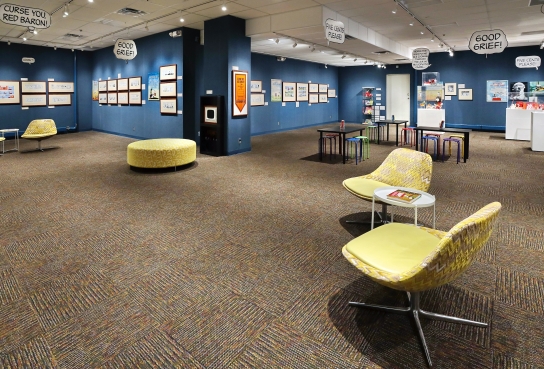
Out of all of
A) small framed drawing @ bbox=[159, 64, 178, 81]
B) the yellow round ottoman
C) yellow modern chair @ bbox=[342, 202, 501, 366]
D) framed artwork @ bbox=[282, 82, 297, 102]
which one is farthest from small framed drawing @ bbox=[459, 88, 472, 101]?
yellow modern chair @ bbox=[342, 202, 501, 366]

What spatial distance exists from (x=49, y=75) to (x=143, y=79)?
4.96 m

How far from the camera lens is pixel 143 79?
12.1m

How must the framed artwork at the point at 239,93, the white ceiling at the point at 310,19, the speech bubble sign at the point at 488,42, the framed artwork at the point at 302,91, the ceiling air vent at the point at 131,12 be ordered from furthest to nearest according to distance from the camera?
the framed artwork at the point at 302,91 < the framed artwork at the point at 239,93 < the ceiling air vent at the point at 131,12 < the speech bubble sign at the point at 488,42 < the white ceiling at the point at 310,19

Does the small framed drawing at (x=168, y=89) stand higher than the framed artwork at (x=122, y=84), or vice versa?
the framed artwork at (x=122, y=84)

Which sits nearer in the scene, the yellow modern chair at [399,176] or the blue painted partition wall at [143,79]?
the yellow modern chair at [399,176]

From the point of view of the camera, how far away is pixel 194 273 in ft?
10.2

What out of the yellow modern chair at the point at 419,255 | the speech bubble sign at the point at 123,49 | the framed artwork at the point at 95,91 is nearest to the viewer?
the yellow modern chair at the point at 419,255

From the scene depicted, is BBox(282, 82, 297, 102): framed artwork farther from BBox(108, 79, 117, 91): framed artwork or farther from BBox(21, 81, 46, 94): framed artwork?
BBox(21, 81, 46, 94): framed artwork

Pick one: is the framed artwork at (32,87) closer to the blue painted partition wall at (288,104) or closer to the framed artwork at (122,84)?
the framed artwork at (122,84)

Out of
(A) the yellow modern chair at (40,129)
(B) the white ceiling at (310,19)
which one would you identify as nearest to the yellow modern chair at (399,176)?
(B) the white ceiling at (310,19)

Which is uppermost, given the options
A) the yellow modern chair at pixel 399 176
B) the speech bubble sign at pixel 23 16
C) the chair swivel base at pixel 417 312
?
the speech bubble sign at pixel 23 16

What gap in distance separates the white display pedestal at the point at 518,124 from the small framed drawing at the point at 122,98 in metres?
13.4

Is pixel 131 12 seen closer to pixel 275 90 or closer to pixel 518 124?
pixel 275 90

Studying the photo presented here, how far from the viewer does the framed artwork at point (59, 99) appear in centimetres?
1433
